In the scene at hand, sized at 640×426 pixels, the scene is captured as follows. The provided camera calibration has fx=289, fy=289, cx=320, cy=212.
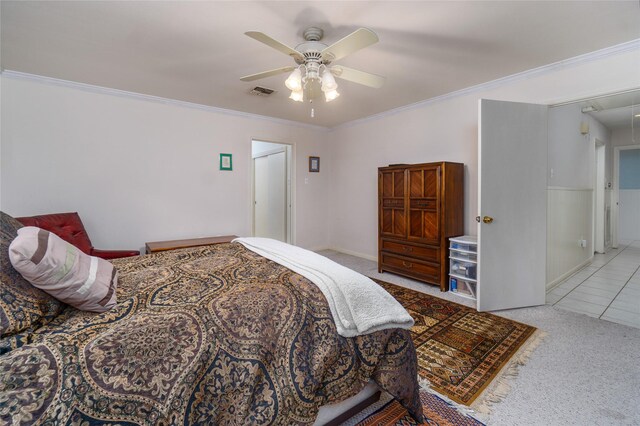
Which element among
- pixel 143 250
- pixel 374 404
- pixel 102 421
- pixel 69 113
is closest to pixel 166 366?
pixel 102 421

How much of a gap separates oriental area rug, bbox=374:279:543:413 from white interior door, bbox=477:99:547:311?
344 millimetres

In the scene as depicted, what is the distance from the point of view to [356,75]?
231cm

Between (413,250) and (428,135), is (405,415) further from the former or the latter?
(428,135)

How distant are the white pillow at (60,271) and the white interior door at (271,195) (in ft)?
13.9

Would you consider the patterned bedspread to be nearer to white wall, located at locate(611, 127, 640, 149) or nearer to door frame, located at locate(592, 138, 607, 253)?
door frame, located at locate(592, 138, 607, 253)

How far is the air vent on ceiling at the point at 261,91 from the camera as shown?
11.4 feet

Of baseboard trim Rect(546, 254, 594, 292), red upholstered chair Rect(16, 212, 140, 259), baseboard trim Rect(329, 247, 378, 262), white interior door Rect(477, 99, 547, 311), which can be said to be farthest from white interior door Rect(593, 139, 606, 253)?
red upholstered chair Rect(16, 212, 140, 259)

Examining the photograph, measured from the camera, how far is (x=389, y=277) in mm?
3984

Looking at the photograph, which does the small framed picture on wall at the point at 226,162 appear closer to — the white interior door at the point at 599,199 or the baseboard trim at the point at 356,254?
the baseboard trim at the point at 356,254

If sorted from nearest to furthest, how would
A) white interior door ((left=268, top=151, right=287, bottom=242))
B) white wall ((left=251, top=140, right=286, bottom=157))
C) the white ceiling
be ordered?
the white ceiling < white interior door ((left=268, top=151, right=287, bottom=242)) < white wall ((left=251, top=140, right=286, bottom=157))

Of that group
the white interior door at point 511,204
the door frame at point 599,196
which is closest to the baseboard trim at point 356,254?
the white interior door at point 511,204

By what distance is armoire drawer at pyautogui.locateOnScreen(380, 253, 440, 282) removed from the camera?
11.6ft

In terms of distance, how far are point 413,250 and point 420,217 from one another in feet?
1.47

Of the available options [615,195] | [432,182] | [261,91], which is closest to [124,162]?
[261,91]
